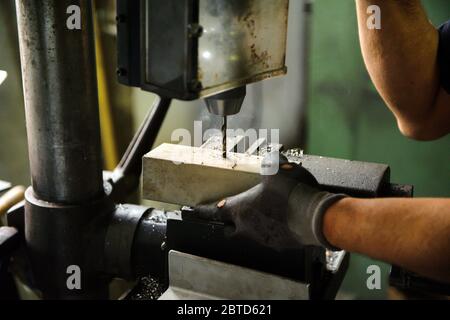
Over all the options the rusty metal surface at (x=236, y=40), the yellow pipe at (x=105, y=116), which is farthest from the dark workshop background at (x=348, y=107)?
the rusty metal surface at (x=236, y=40)

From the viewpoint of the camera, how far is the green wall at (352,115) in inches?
74.4

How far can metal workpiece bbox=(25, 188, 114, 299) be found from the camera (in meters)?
1.11

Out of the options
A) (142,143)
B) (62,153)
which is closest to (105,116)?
(142,143)

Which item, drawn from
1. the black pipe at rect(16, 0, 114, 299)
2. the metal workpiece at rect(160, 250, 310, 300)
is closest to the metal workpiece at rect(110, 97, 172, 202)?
the black pipe at rect(16, 0, 114, 299)

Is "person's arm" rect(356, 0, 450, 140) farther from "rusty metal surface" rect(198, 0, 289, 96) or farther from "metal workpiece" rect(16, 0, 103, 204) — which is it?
"metal workpiece" rect(16, 0, 103, 204)

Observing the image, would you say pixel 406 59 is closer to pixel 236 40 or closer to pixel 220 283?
pixel 236 40

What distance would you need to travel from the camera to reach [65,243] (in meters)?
1.11

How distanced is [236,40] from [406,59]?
565mm

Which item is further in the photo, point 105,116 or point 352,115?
point 105,116

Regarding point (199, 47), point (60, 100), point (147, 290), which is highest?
point (199, 47)

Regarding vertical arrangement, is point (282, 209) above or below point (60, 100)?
below

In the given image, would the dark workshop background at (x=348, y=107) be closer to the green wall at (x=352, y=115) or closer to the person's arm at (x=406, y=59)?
the green wall at (x=352, y=115)

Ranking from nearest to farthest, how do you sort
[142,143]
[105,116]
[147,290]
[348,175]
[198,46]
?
1. [198,46]
2. [348,175]
3. [147,290]
4. [142,143]
5. [105,116]

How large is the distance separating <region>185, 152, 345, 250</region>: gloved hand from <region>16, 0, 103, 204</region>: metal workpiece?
38 centimetres
